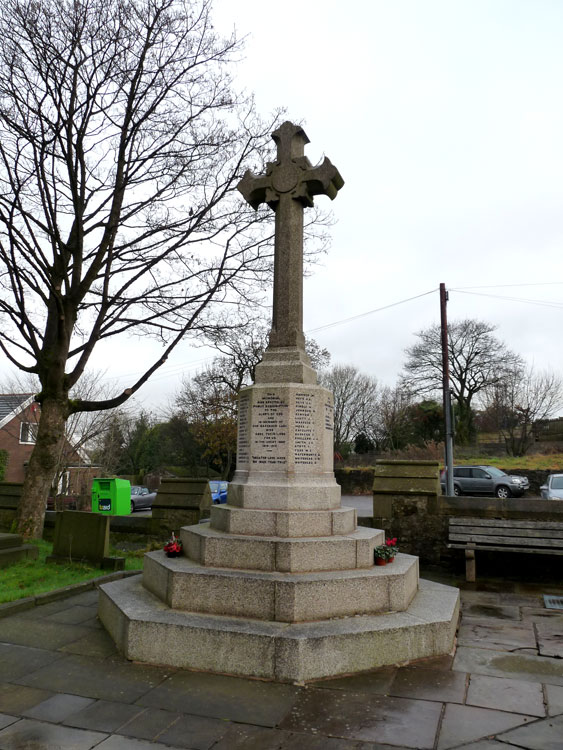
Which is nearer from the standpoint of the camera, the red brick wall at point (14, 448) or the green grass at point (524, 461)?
the green grass at point (524, 461)

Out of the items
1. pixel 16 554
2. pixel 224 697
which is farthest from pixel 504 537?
pixel 16 554

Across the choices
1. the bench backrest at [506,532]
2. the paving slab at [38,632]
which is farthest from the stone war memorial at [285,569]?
the bench backrest at [506,532]

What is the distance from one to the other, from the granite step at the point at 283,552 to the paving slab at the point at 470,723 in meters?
1.86

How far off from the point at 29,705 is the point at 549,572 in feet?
25.0

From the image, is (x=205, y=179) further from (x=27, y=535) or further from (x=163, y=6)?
(x=27, y=535)

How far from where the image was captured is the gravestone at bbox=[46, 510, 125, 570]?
8141 millimetres

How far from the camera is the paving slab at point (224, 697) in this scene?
3.50 m

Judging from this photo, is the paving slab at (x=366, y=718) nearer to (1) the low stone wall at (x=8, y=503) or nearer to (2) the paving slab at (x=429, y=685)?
(2) the paving slab at (x=429, y=685)

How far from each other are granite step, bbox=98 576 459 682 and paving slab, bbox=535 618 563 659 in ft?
2.68

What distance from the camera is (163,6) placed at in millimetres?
10977

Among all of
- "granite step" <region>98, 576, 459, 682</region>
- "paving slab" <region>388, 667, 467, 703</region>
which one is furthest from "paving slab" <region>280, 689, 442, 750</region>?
"granite step" <region>98, 576, 459, 682</region>

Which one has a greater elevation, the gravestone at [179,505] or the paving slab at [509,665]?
the gravestone at [179,505]

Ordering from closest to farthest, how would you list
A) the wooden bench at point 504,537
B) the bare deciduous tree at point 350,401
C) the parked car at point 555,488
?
1. the wooden bench at point 504,537
2. the parked car at point 555,488
3. the bare deciduous tree at point 350,401

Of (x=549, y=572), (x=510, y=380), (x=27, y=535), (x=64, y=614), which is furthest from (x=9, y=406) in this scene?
(x=510, y=380)
